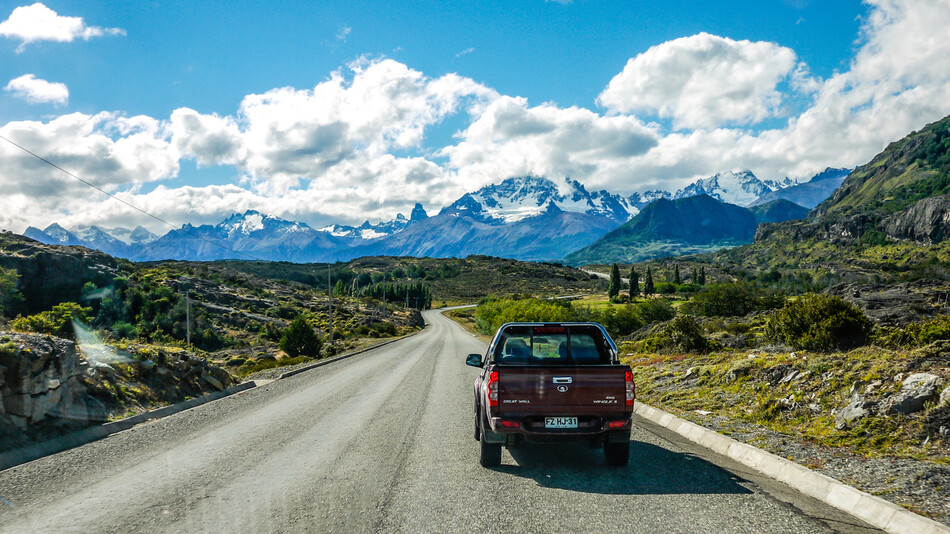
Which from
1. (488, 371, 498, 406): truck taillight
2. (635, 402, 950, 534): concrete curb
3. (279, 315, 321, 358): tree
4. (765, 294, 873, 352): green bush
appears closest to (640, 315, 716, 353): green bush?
(765, 294, 873, 352): green bush

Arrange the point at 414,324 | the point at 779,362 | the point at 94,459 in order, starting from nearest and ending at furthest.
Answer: the point at 94,459 → the point at 779,362 → the point at 414,324

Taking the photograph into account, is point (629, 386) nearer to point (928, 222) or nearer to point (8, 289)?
point (8, 289)

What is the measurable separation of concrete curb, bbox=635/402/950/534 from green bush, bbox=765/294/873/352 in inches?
223

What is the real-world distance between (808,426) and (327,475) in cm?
809

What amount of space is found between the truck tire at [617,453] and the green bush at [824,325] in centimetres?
854

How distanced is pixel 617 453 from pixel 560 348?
194 centimetres

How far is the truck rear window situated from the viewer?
27.2 ft

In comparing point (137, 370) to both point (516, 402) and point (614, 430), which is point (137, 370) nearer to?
point (516, 402)

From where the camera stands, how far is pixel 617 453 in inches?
291

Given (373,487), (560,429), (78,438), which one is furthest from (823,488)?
(78,438)

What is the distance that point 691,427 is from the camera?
9.91 metres

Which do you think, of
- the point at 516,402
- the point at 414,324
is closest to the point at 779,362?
the point at 516,402

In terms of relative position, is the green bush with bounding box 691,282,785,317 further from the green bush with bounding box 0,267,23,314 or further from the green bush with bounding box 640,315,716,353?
the green bush with bounding box 0,267,23,314

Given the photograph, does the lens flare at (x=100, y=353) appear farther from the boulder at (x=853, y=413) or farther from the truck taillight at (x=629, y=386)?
the boulder at (x=853, y=413)
